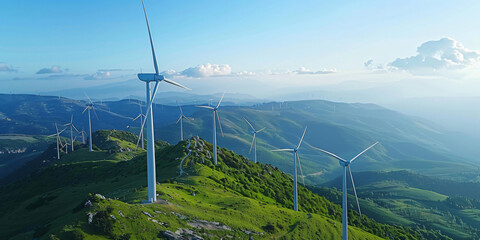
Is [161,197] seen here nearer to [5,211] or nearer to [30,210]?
[30,210]

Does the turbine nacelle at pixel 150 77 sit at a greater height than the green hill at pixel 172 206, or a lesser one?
greater

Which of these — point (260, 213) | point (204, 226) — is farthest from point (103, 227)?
point (260, 213)

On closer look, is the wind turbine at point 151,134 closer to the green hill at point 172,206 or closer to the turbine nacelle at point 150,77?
the turbine nacelle at point 150,77

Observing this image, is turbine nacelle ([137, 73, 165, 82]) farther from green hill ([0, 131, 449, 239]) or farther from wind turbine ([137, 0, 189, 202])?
green hill ([0, 131, 449, 239])

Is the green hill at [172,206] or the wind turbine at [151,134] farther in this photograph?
the wind turbine at [151,134]

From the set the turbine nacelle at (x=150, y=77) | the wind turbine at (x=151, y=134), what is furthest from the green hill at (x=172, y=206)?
the turbine nacelle at (x=150, y=77)

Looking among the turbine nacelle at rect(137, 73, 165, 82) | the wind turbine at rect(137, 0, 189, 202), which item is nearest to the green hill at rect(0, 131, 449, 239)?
the wind turbine at rect(137, 0, 189, 202)
